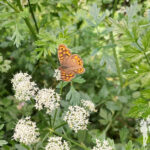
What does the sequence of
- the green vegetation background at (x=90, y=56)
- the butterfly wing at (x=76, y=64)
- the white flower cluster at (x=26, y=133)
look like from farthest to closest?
the butterfly wing at (x=76, y=64)
the white flower cluster at (x=26, y=133)
the green vegetation background at (x=90, y=56)

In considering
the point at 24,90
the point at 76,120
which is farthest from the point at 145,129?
the point at 24,90

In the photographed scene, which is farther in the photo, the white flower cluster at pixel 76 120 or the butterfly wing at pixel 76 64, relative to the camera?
the butterfly wing at pixel 76 64

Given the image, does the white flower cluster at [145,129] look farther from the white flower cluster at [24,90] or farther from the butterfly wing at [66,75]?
the white flower cluster at [24,90]

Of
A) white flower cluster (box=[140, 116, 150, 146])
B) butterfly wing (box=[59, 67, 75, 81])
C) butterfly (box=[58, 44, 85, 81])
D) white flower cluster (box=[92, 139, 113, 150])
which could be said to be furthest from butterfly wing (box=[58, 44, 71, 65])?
white flower cluster (box=[140, 116, 150, 146])

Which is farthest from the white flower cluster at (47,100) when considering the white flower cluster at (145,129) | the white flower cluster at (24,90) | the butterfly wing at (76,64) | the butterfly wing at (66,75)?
the white flower cluster at (145,129)

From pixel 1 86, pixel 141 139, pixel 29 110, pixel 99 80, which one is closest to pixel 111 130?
pixel 99 80

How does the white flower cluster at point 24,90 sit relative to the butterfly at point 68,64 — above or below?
below

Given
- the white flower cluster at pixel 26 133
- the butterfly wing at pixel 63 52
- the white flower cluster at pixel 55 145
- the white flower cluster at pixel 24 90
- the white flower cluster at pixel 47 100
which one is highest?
the butterfly wing at pixel 63 52

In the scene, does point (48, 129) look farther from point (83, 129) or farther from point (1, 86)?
point (1, 86)

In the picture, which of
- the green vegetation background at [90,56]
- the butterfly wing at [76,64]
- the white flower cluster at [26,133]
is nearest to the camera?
the green vegetation background at [90,56]

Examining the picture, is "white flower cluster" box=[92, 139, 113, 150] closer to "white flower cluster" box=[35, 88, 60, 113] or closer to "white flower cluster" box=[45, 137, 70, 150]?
"white flower cluster" box=[45, 137, 70, 150]
